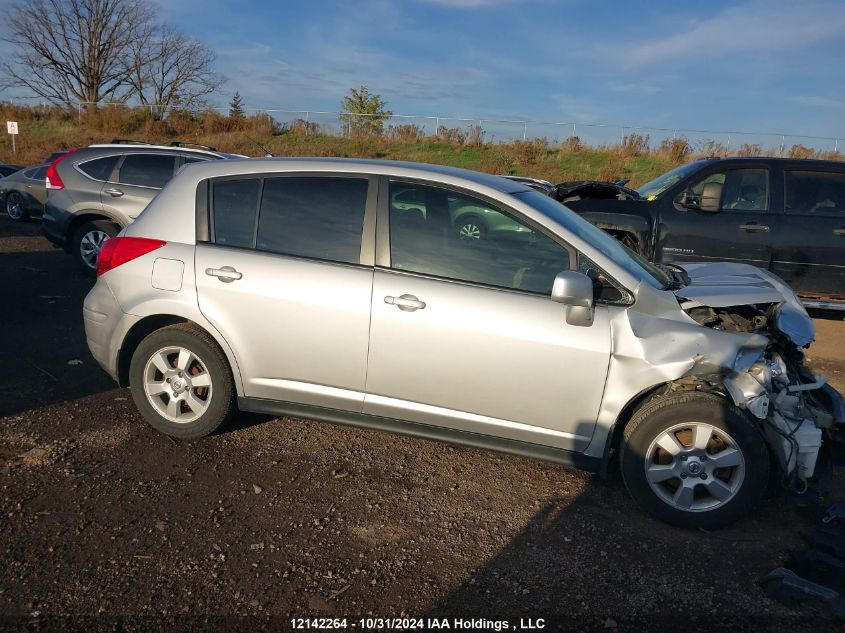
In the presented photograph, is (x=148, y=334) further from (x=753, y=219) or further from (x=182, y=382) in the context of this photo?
(x=753, y=219)

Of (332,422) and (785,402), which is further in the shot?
(332,422)

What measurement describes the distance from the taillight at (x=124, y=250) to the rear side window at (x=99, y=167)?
543 centimetres

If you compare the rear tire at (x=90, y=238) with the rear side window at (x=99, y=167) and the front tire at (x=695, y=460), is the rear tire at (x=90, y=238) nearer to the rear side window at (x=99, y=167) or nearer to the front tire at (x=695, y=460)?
the rear side window at (x=99, y=167)

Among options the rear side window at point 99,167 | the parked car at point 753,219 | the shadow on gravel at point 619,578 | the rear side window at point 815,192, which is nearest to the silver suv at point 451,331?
the shadow on gravel at point 619,578

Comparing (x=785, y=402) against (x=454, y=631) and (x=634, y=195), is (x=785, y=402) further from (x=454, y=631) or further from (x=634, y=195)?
(x=634, y=195)

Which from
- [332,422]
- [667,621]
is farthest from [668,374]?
[332,422]

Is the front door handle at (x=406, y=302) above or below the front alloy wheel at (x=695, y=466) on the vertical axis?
above

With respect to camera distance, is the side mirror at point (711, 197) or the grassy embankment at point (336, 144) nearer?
the side mirror at point (711, 197)

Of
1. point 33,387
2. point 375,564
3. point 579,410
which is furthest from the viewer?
point 33,387

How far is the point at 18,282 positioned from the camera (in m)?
8.45

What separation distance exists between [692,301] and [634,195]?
15.5ft

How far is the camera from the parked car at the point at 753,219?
23.0ft

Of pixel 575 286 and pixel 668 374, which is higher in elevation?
pixel 575 286

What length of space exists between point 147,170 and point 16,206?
760cm
